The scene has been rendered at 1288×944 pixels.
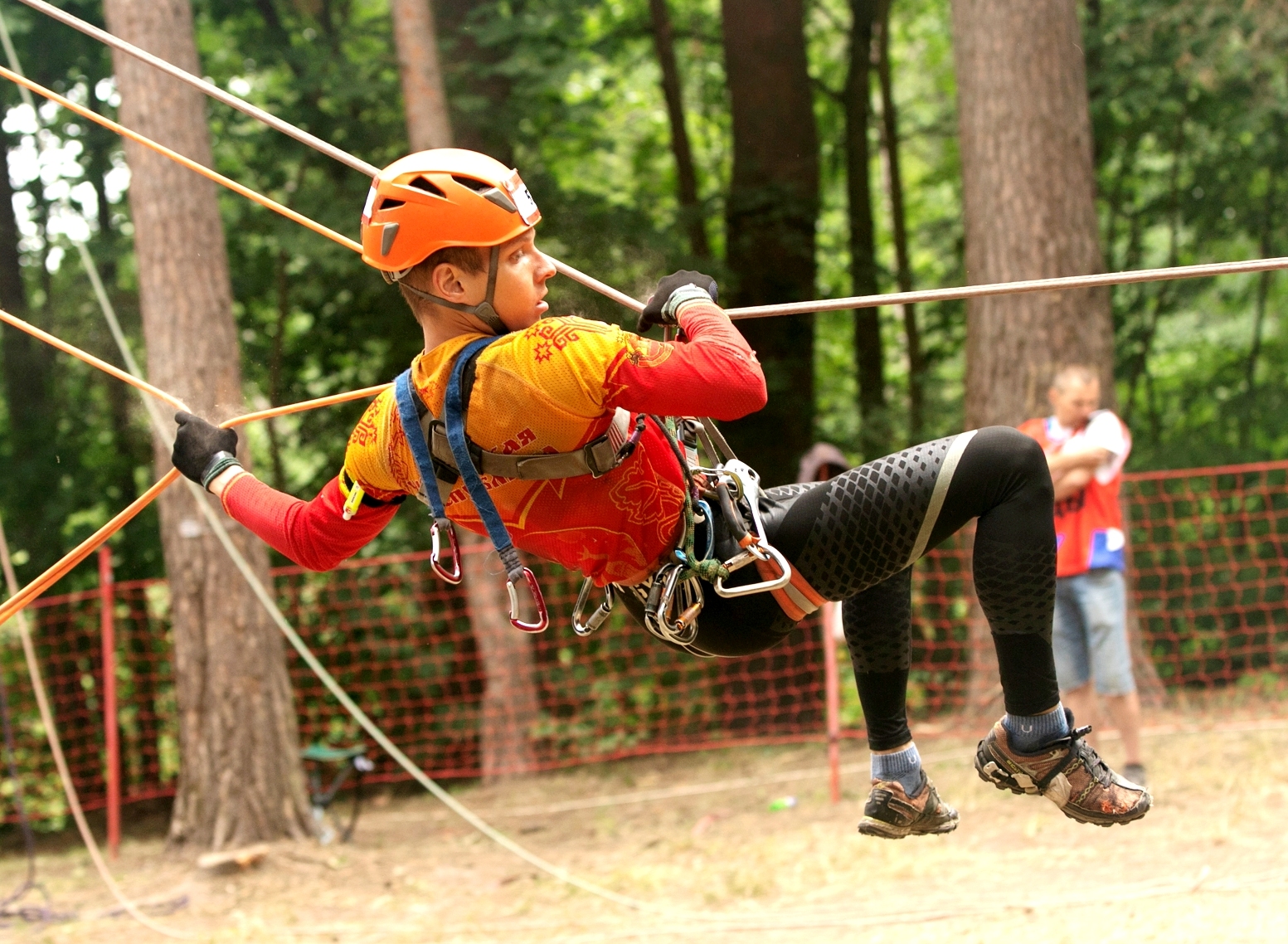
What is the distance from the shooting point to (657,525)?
8.50 ft

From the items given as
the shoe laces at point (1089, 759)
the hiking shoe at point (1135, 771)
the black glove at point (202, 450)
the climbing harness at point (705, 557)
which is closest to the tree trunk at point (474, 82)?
the hiking shoe at point (1135, 771)

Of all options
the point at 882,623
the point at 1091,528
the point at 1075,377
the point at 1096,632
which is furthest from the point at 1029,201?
the point at 882,623

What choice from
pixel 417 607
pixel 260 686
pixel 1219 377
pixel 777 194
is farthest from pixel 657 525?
pixel 1219 377

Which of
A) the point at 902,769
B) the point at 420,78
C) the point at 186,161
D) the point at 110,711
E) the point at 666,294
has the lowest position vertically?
the point at 110,711

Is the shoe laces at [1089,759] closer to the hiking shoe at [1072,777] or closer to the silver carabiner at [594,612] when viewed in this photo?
the hiking shoe at [1072,777]

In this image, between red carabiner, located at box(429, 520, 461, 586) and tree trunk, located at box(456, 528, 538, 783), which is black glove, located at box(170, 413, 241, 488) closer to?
red carabiner, located at box(429, 520, 461, 586)

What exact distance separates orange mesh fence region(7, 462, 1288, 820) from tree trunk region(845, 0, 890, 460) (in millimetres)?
1341

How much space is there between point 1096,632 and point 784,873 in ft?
5.63

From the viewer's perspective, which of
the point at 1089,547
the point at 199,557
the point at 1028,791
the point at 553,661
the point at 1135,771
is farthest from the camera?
the point at 553,661

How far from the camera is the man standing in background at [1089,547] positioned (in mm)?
5457

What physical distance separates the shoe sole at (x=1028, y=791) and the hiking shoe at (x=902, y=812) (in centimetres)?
15

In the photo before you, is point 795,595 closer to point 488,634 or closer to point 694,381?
point 694,381

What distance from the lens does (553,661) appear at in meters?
9.34

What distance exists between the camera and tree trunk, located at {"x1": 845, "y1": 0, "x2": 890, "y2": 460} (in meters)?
10.3
